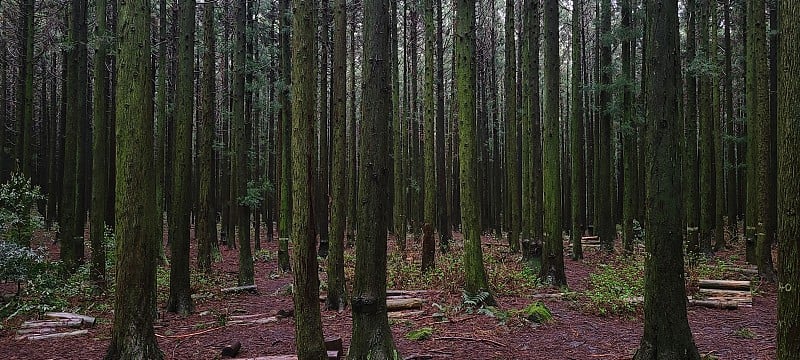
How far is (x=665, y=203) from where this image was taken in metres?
5.16

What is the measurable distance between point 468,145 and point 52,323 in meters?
7.03

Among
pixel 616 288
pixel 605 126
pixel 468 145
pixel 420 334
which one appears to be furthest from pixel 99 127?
pixel 605 126

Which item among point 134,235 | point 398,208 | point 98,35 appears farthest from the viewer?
point 398,208

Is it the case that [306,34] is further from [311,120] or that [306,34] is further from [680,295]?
[680,295]

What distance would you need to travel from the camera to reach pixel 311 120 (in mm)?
5094

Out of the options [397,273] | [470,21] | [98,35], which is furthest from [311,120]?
[397,273]


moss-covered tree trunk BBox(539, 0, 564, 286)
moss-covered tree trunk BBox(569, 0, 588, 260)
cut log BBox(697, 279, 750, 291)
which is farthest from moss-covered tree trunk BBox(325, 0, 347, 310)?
moss-covered tree trunk BBox(569, 0, 588, 260)

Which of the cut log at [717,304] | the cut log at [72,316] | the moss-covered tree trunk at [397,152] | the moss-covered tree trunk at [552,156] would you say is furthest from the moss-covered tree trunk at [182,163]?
the cut log at [717,304]

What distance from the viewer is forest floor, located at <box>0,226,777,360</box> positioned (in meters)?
6.81

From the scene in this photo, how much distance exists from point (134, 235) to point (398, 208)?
1374 centimetres

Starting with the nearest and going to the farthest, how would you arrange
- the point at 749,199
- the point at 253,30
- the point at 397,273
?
the point at 749,199, the point at 397,273, the point at 253,30

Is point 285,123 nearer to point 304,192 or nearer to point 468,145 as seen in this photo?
point 468,145

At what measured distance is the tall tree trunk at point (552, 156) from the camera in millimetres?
10633

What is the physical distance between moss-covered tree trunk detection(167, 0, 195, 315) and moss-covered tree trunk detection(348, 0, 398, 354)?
509 centimetres
